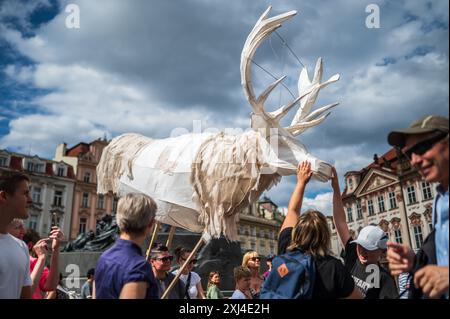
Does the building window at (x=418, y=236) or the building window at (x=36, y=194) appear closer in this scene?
the building window at (x=418, y=236)

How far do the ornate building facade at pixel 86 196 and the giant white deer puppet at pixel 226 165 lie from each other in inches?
1418

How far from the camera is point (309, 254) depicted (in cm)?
222

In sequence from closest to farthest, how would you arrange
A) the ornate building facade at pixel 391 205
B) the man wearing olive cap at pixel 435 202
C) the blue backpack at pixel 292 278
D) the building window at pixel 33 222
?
1. the man wearing olive cap at pixel 435 202
2. the blue backpack at pixel 292 278
3. the ornate building facade at pixel 391 205
4. the building window at pixel 33 222

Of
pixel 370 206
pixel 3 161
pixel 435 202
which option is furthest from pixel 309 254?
pixel 3 161

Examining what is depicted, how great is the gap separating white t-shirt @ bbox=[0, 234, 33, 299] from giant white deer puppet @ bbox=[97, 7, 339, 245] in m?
1.79

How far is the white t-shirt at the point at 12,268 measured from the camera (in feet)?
7.68

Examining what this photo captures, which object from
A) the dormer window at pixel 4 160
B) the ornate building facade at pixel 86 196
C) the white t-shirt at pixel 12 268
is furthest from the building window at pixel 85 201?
Result: the white t-shirt at pixel 12 268

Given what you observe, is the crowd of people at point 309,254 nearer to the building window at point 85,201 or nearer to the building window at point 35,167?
the building window at point 35,167

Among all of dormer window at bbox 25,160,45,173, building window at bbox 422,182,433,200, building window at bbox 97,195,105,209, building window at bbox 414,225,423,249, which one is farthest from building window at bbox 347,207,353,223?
dormer window at bbox 25,160,45,173

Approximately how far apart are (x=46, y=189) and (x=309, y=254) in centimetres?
4046

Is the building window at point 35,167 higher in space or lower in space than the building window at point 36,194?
higher

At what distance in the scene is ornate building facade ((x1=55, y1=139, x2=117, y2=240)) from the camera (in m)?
39.1
